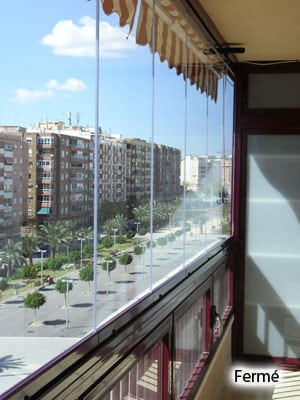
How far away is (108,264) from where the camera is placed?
1.77 m

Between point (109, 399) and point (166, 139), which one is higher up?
point (166, 139)

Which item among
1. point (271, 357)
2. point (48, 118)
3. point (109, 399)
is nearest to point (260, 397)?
point (271, 357)

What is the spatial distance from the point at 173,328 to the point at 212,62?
2057 mm

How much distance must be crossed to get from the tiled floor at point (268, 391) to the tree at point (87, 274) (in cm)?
288

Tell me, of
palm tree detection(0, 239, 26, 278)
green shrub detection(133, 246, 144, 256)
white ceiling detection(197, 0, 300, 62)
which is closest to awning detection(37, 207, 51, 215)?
palm tree detection(0, 239, 26, 278)

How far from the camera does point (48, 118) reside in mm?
1246

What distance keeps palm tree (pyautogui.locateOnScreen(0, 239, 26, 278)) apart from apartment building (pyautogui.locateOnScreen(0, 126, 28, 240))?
0.02 m

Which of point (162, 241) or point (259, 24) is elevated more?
point (259, 24)

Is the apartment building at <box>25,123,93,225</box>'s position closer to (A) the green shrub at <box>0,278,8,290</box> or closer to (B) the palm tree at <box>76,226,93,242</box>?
(B) the palm tree at <box>76,226,93,242</box>

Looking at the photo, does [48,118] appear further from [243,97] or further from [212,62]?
[243,97]

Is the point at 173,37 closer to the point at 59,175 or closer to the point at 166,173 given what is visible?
the point at 166,173

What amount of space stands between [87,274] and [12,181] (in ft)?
1.70

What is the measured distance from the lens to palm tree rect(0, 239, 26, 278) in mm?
1077

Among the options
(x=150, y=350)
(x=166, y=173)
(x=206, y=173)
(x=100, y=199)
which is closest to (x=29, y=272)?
(x=100, y=199)
